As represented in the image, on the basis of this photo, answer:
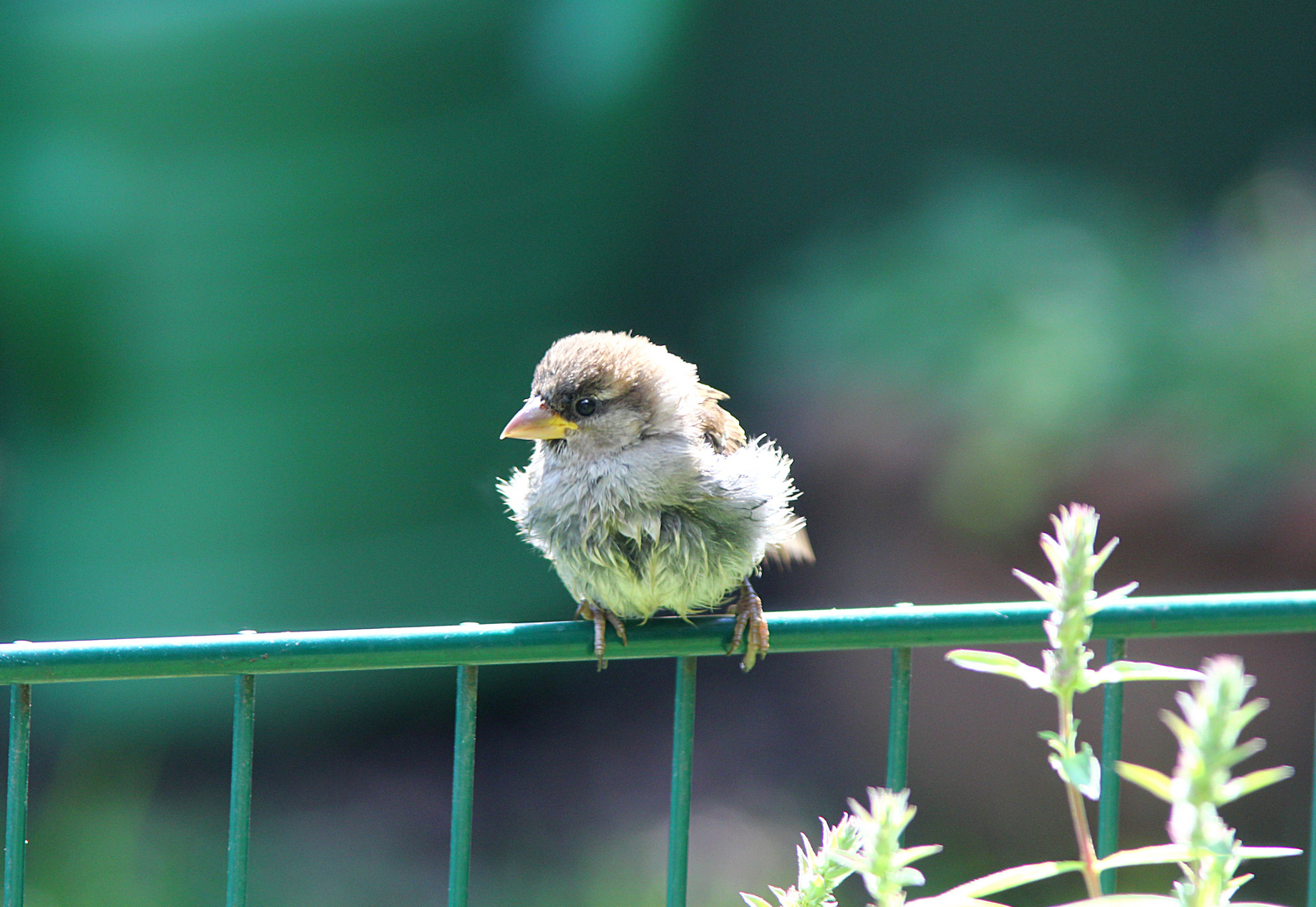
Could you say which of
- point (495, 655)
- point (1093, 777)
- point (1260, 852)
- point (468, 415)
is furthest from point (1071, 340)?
point (1093, 777)

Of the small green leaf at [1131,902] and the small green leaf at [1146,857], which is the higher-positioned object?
the small green leaf at [1146,857]

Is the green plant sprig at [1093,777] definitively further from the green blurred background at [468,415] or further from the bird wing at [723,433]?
the green blurred background at [468,415]

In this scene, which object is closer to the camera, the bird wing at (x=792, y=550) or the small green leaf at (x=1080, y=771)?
the small green leaf at (x=1080, y=771)

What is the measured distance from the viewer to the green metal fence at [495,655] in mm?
1775

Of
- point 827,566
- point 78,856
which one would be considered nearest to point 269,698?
point 78,856

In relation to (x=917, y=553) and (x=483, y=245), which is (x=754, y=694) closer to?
(x=917, y=553)

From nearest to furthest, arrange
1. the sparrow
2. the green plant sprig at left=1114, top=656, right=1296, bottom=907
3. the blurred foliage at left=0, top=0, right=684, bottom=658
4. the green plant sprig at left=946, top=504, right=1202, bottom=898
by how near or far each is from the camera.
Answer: the green plant sprig at left=1114, top=656, right=1296, bottom=907, the green plant sprig at left=946, top=504, right=1202, bottom=898, the sparrow, the blurred foliage at left=0, top=0, right=684, bottom=658

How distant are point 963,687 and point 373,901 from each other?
2.25 meters

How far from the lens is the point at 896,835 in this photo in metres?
1.31

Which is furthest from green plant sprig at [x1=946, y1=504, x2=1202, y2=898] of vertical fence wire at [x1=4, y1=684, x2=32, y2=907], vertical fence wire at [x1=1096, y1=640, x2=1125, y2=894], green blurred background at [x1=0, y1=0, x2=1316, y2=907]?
green blurred background at [x1=0, y1=0, x2=1316, y2=907]

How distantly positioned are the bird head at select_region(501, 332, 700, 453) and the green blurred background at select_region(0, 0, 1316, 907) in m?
1.84

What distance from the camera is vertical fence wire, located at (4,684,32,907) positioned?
68.1 inches

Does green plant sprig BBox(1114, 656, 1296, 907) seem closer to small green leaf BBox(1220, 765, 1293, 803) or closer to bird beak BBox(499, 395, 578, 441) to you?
small green leaf BBox(1220, 765, 1293, 803)

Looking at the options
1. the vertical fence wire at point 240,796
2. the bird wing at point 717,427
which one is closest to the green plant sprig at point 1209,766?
the vertical fence wire at point 240,796
